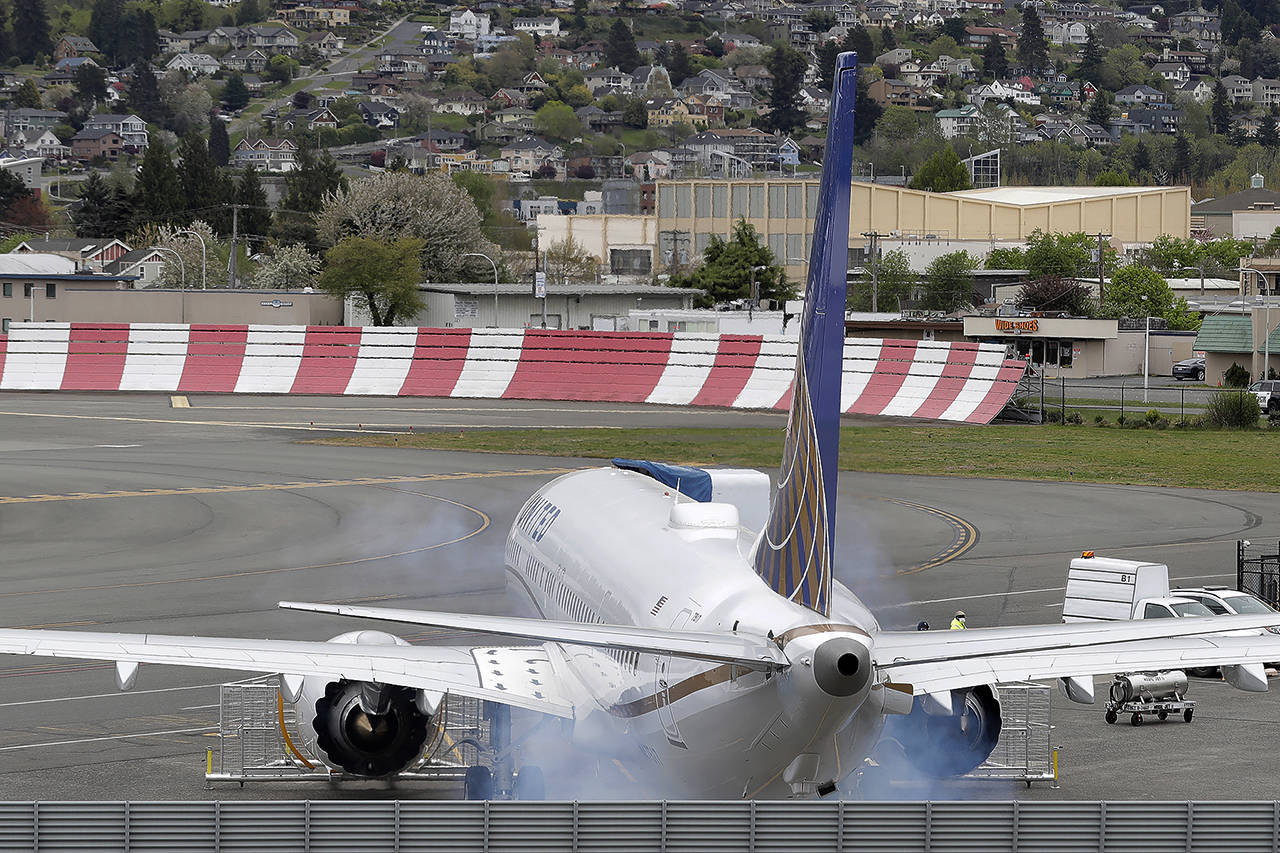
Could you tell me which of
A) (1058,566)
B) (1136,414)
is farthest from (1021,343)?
(1058,566)

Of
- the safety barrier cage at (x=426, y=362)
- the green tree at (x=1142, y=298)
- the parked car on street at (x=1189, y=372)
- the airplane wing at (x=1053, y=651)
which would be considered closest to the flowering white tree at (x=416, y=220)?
the safety barrier cage at (x=426, y=362)

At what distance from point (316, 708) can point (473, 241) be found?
147531 millimetres

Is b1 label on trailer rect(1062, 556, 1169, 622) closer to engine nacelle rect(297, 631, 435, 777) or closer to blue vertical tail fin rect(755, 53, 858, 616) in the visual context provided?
engine nacelle rect(297, 631, 435, 777)

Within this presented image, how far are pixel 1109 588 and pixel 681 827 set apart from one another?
77.7ft

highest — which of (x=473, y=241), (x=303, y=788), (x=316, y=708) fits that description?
(x=473, y=241)

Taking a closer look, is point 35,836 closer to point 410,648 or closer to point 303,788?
point 410,648

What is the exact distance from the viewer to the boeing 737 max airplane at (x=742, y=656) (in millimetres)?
19953

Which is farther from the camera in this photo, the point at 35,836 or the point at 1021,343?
the point at 1021,343

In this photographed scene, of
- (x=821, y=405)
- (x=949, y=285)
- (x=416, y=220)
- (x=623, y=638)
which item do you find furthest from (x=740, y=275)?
(x=623, y=638)

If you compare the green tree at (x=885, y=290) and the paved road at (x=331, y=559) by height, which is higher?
the green tree at (x=885, y=290)

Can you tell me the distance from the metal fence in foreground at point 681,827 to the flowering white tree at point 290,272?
145m

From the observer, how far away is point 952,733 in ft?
87.2

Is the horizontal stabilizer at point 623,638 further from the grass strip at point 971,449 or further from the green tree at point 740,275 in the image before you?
the green tree at point 740,275

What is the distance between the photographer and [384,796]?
2778 centimetres
